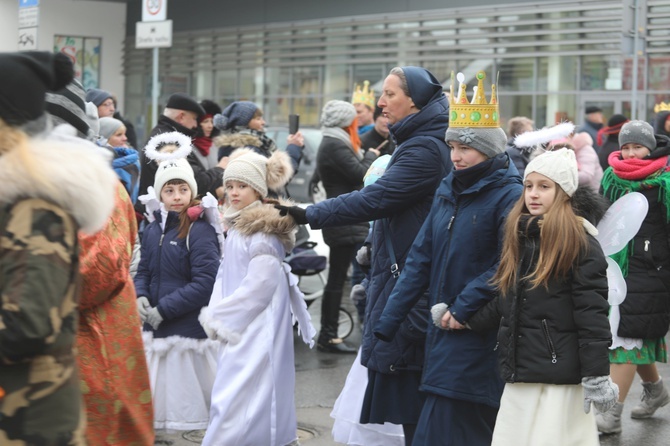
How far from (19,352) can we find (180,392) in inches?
171

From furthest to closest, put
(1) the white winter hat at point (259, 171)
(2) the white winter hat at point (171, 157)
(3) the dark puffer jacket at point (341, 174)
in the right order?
(3) the dark puffer jacket at point (341, 174) → (2) the white winter hat at point (171, 157) → (1) the white winter hat at point (259, 171)

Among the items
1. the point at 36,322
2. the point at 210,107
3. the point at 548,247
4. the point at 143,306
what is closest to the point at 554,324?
the point at 548,247

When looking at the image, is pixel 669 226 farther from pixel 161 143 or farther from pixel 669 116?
pixel 669 116

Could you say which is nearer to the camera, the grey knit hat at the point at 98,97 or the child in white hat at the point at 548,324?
the child in white hat at the point at 548,324

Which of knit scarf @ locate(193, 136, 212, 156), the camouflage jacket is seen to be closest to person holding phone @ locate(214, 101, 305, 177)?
knit scarf @ locate(193, 136, 212, 156)

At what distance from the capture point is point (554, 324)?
4891mm

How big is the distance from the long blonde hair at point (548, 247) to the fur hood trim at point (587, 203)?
0.61 m

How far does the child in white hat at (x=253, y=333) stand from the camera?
6.27 meters

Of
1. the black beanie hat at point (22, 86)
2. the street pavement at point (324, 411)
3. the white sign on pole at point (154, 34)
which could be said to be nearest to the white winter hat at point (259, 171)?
the street pavement at point (324, 411)

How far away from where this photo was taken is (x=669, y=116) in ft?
42.5

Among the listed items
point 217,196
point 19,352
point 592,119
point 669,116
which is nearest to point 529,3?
point 592,119

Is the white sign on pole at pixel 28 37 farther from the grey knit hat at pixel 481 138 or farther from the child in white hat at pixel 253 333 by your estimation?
the grey knit hat at pixel 481 138

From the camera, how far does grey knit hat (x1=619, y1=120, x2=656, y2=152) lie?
7164 millimetres

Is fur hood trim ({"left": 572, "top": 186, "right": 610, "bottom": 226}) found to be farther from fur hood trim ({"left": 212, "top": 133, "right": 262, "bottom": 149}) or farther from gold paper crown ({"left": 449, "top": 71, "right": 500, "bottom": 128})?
fur hood trim ({"left": 212, "top": 133, "right": 262, "bottom": 149})
